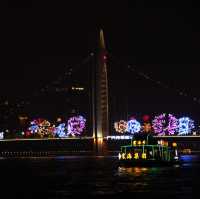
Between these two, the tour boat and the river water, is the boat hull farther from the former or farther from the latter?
the river water

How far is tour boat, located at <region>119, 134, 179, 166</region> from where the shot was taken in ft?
203

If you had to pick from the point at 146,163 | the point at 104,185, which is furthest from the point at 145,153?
the point at 104,185

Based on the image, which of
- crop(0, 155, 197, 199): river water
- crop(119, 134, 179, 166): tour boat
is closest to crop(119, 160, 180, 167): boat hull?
crop(119, 134, 179, 166): tour boat

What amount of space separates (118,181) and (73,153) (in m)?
57.9

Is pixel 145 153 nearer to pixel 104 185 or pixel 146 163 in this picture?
pixel 146 163

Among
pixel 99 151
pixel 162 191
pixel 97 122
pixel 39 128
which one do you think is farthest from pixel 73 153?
pixel 162 191

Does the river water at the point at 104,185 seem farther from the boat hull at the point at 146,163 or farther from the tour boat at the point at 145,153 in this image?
the boat hull at the point at 146,163

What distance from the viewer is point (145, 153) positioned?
203 feet

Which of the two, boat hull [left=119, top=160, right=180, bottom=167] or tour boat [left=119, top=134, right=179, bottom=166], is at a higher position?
tour boat [left=119, top=134, right=179, bottom=166]

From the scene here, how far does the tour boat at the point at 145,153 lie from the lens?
61812mm

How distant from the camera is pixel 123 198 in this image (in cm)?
3725

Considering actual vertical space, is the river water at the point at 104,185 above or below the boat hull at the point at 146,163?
below

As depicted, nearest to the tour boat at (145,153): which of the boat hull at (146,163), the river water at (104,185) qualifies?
the boat hull at (146,163)

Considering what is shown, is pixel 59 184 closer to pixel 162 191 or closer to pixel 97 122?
pixel 162 191
